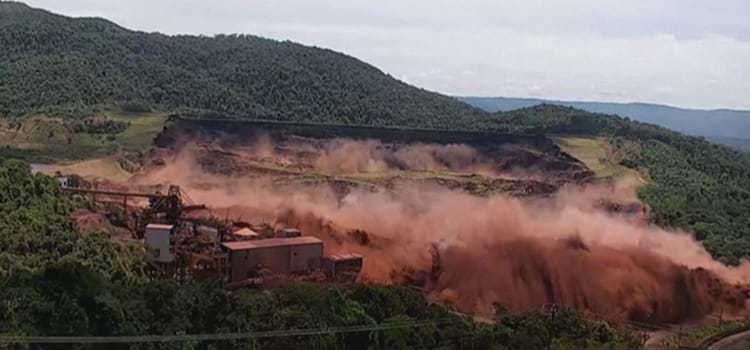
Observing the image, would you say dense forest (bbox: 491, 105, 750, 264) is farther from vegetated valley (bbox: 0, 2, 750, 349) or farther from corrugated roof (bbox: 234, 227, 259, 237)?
corrugated roof (bbox: 234, 227, 259, 237)

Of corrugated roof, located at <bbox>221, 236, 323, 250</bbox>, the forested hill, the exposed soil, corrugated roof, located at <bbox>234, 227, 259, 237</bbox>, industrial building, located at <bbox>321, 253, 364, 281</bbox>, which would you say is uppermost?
the forested hill

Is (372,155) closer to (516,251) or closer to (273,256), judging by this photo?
(516,251)

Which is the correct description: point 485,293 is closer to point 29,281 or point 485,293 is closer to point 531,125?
point 29,281

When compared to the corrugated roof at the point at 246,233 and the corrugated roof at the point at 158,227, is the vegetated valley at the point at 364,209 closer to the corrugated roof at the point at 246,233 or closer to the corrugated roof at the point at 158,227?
the corrugated roof at the point at 158,227

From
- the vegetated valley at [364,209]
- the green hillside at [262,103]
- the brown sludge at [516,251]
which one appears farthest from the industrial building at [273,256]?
the green hillside at [262,103]

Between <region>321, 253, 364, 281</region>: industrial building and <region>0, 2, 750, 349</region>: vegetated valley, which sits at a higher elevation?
<region>0, 2, 750, 349</region>: vegetated valley

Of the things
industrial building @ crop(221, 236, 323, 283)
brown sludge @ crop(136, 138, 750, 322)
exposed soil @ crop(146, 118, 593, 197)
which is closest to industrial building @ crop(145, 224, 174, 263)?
industrial building @ crop(221, 236, 323, 283)

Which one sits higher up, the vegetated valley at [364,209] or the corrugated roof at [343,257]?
the vegetated valley at [364,209]
